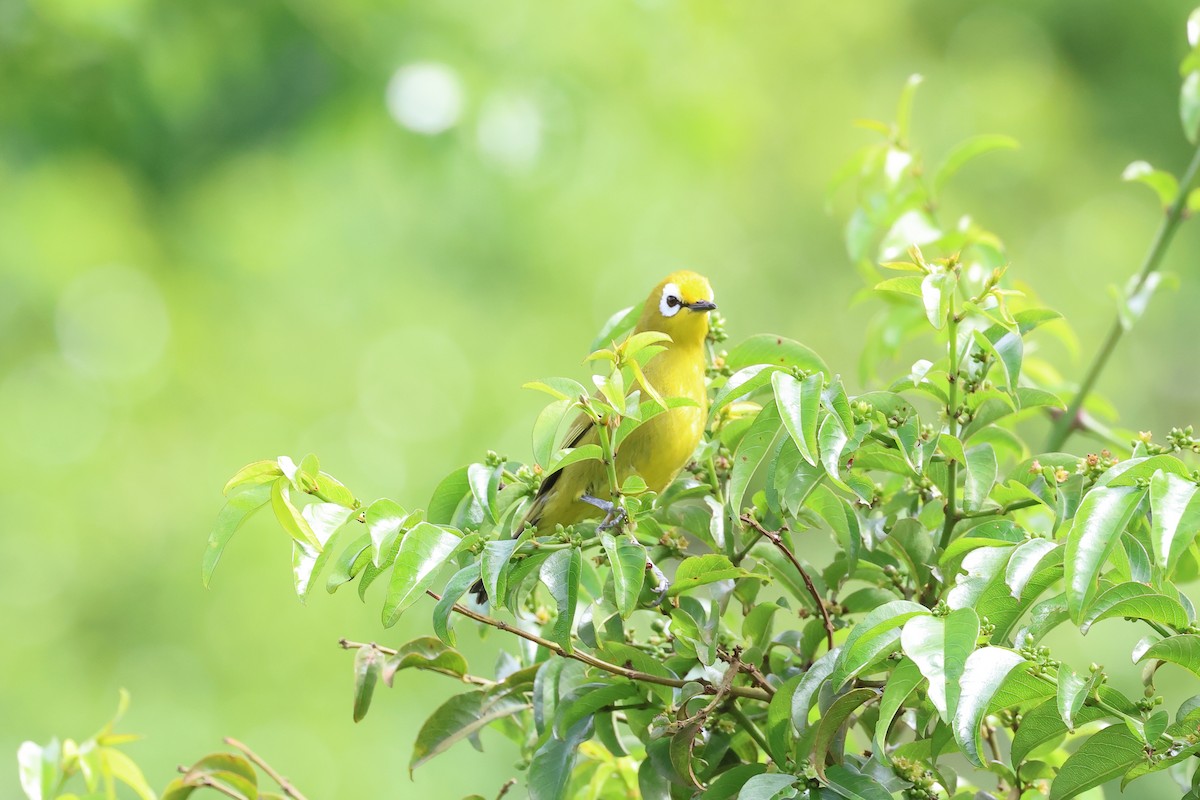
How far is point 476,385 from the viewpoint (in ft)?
17.9

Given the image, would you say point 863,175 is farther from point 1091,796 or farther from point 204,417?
point 204,417

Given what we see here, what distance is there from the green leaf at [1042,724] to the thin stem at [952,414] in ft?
0.83

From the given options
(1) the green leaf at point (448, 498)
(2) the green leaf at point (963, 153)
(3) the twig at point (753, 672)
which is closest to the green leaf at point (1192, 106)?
(2) the green leaf at point (963, 153)

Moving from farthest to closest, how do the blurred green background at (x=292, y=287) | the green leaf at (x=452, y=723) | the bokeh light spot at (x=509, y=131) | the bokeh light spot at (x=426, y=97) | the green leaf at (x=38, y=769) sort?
the bokeh light spot at (x=509, y=131), the bokeh light spot at (x=426, y=97), the blurred green background at (x=292, y=287), the green leaf at (x=38, y=769), the green leaf at (x=452, y=723)

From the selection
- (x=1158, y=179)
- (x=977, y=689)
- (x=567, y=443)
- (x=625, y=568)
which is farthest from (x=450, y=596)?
(x=1158, y=179)

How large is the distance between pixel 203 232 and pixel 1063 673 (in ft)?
18.0

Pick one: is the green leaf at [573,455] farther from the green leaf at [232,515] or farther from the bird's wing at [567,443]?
the bird's wing at [567,443]

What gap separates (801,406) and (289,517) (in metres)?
0.51

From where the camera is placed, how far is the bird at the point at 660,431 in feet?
6.48

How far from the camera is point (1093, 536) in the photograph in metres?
0.95

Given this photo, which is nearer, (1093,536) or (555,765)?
(1093,536)

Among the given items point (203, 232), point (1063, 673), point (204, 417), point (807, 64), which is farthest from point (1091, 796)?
point (807, 64)

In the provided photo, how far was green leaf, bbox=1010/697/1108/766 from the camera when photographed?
3.62 feet

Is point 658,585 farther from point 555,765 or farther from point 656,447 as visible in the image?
point 656,447
